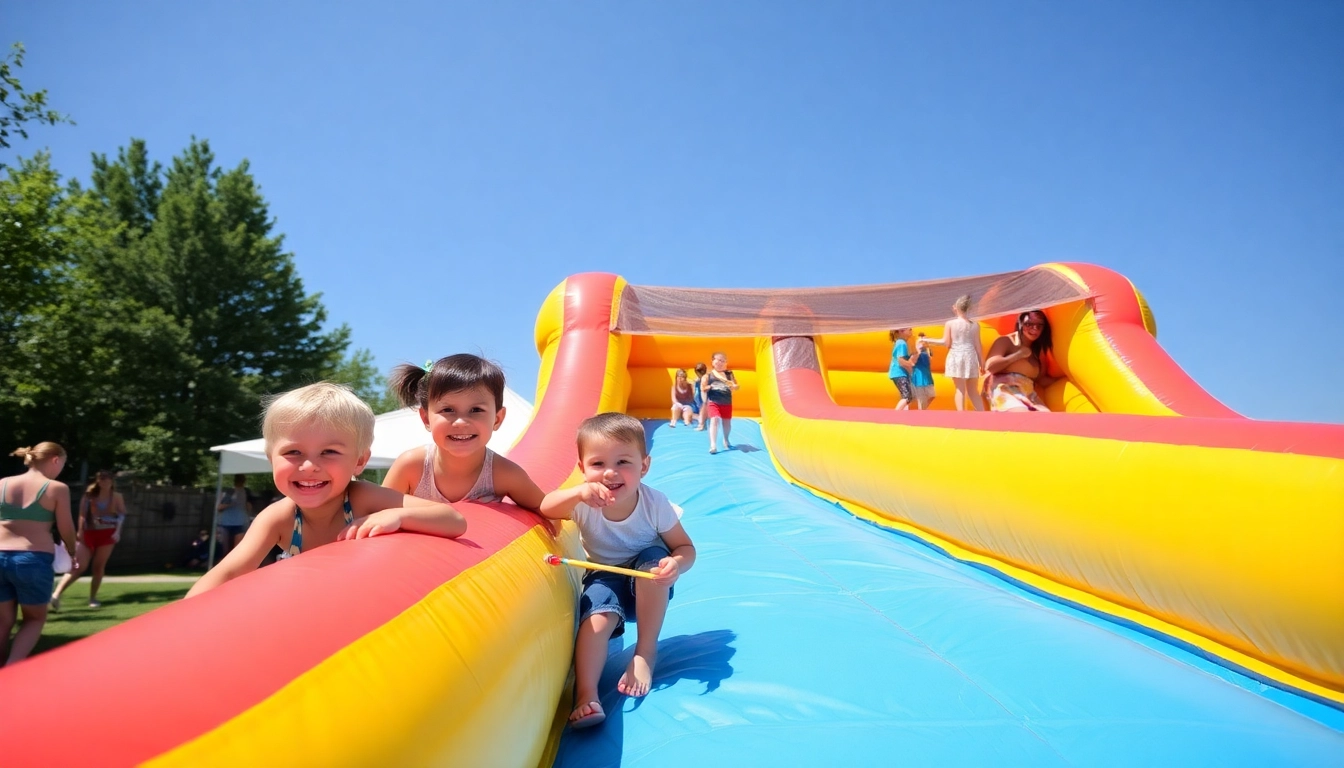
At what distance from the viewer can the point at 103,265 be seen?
18.0m

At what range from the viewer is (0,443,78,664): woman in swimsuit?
3875 mm

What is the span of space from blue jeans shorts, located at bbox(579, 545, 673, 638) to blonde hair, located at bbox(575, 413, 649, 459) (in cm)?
33

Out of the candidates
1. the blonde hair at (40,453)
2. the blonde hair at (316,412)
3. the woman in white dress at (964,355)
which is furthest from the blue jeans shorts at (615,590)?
the woman in white dress at (964,355)

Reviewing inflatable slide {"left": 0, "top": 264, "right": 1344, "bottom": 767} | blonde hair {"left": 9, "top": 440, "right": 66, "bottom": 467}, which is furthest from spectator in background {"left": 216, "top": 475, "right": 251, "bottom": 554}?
inflatable slide {"left": 0, "top": 264, "right": 1344, "bottom": 767}

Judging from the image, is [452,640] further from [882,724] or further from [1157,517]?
[1157,517]

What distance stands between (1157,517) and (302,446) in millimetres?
2321

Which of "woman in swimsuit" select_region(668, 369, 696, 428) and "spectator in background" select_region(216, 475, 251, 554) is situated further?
"spectator in background" select_region(216, 475, 251, 554)

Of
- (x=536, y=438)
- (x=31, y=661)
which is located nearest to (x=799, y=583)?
(x=536, y=438)

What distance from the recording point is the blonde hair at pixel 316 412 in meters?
1.58

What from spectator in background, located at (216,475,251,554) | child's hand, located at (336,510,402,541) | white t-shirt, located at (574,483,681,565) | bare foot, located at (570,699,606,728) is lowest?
spectator in background, located at (216,475,251,554)

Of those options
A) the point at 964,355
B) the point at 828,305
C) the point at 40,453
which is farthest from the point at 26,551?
the point at 964,355

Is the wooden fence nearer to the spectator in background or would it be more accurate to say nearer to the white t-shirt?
the spectator in background

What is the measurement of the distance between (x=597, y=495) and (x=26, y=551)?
12.2 feet

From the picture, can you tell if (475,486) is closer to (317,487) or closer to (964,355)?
A: (317,487)
